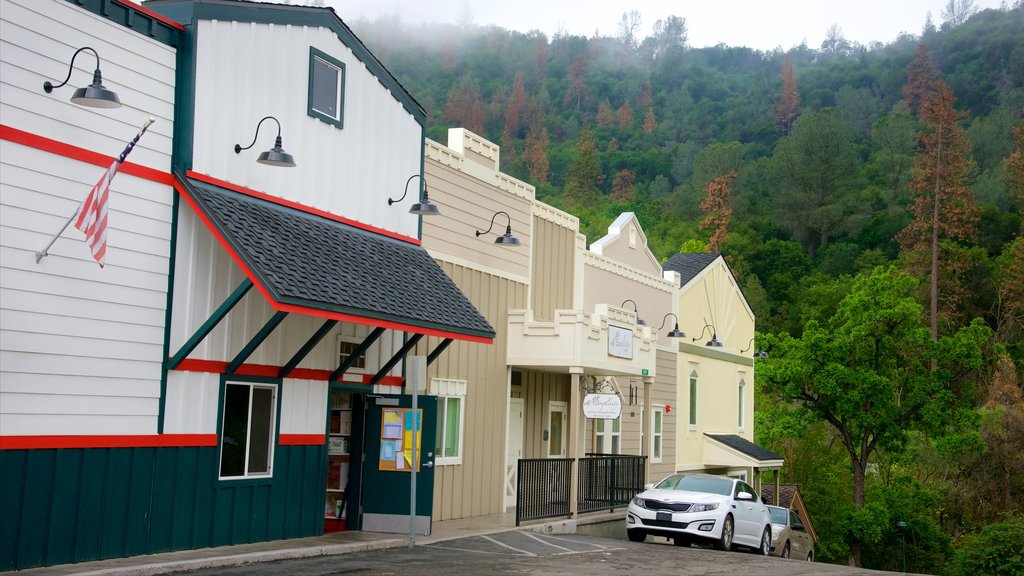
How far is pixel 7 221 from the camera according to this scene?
11516 mm

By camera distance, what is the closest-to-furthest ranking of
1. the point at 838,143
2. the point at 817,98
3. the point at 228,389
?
the point at 228,389, the point at 838,143, the point at 817,98

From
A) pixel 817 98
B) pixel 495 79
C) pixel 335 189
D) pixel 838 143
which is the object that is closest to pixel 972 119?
pixel 838 143

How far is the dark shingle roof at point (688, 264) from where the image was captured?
34312mm

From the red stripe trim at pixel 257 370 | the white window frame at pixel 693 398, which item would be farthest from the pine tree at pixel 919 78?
the red stripe trim at pixel 257 370

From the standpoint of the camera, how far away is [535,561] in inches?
615

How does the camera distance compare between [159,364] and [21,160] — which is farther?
[159,364]

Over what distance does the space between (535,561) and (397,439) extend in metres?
3.06

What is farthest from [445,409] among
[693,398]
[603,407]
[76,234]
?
[693,398]

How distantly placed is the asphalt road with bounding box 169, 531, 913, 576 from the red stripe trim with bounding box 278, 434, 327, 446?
6.12 feet

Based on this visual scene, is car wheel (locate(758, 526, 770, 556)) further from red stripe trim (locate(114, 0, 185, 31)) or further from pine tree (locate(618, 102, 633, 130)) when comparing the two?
pine tree (locate(618, 102, 633, 130))

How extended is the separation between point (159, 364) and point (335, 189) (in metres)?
4.60

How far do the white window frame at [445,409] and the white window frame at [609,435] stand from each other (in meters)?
6.21

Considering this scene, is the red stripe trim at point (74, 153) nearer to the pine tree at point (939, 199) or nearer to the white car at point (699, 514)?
the white car at point (699, 514)

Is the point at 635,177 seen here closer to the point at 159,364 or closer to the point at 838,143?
the point at 838,143
